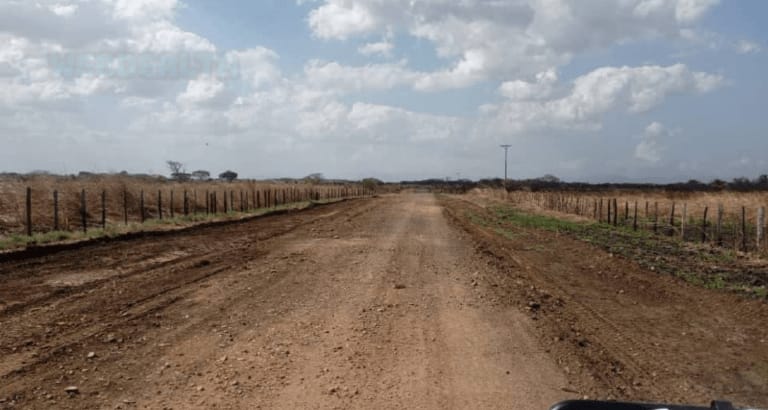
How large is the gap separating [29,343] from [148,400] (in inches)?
86.8

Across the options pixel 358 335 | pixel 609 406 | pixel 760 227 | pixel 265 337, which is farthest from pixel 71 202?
pixel 760 227

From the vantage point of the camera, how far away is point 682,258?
555 inches

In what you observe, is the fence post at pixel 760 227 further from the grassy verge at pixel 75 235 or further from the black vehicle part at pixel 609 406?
the grassy verge at pixel 75 235

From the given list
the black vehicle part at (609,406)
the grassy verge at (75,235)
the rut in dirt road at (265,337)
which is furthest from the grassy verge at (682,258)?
the grassy verge at (75,235)

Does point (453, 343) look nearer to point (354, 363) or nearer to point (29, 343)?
point (354, 363)

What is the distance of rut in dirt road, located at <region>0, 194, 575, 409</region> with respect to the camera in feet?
15.0

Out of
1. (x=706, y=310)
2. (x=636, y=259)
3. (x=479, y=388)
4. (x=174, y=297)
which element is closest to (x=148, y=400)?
(x=479, y=388)

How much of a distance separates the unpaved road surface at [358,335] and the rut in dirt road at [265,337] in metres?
0.03

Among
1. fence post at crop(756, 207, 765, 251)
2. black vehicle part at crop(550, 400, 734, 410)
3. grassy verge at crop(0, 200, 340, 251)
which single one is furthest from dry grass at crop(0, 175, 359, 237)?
fence post at crop(756, 207, 765, 251)

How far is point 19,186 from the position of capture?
848 inches

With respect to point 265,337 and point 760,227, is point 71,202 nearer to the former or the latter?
point 265,337

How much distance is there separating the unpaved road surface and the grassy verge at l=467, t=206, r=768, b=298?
97 cm

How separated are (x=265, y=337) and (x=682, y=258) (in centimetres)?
1213

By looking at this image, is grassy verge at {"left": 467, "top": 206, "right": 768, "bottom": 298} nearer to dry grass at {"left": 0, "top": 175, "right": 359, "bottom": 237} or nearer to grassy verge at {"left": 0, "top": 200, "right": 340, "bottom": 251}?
grassy verge at {"left": 0, "top": 200, "right": 340, "bottom": 251}
